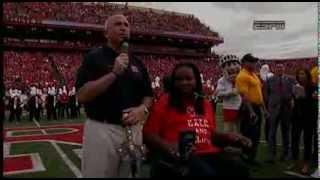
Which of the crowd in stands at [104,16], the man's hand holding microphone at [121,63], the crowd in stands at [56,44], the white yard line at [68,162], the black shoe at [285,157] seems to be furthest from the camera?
the crowd in stands at [104,16]

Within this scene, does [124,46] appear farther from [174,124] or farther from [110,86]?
[174,124]

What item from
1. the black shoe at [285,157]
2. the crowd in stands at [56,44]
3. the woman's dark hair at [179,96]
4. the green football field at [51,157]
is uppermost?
the crowd in stands at [56,44]

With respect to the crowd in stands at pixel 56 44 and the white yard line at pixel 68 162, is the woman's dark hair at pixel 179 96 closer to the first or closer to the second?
the white yard line at pixel 68 162

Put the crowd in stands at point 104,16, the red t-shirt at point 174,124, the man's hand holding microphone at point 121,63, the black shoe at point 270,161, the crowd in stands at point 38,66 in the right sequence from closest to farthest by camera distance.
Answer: the man's hand holding microphone at point 121,63 < the red t-shirt at point 174,124 < the black shoe at point 270,161 < the crowd in stands at point 38,66 < the crowd in stands at point 104,16

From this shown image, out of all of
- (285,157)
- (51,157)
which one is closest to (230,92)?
(285,157)

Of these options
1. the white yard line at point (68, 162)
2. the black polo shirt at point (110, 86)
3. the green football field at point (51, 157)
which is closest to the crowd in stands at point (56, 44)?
the green football field at point (51, 157)

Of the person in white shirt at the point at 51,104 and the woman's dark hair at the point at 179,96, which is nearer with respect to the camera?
the woman's dark hair at the point at 179,96

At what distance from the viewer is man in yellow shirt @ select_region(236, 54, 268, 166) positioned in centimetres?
653

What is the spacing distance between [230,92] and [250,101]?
1.20 feet

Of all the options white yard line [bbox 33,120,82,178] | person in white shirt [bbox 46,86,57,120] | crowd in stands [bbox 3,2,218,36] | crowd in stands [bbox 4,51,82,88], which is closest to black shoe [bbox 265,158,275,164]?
white yard line [bbox 33,120,82,178]

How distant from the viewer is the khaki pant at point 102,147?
9.90 feet

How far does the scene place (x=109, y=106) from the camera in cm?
302

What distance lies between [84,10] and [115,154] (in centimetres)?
3574

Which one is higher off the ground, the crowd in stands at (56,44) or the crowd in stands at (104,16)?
the crowd in stands at (104,16)
